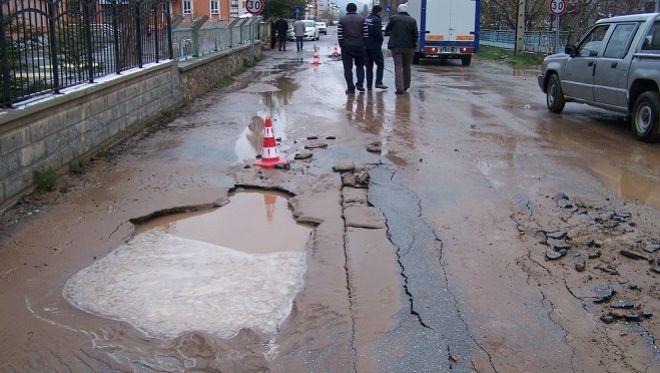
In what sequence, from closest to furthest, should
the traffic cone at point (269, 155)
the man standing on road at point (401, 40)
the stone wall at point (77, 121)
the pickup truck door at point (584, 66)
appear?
the stone wall at point (77, 121), the traffic cone at point (269, 155), the pickup truck door at point (584, 66), the man standing on road at point (401, 40)

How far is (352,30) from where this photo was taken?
569 inches

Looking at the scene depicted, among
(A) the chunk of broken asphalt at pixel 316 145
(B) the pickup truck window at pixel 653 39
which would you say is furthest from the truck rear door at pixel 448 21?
(A) the chunk of broken asphalt at pixel 316 145

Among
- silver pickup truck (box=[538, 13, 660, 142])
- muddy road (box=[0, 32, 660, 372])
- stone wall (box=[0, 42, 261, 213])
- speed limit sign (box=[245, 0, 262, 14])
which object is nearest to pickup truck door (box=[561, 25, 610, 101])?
silver pickup truck (box=[538, 13, 660, 142])

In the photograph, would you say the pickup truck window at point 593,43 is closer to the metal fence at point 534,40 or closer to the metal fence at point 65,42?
the metal fence at point 65,42

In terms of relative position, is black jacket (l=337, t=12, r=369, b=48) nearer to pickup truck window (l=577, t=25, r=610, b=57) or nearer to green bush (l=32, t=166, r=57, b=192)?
pickup truck window (l=577, t=25, r=610, b=57)

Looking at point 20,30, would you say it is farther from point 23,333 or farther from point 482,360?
point 482,360

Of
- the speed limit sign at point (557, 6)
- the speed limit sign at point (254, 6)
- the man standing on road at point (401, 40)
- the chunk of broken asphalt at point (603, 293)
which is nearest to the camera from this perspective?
the chunk of broken asphalt at point (603, 293)

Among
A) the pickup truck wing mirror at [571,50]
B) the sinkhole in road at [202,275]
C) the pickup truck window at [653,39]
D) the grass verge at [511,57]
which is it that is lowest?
the sinkhole in road at [202,275]

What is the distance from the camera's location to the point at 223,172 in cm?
770

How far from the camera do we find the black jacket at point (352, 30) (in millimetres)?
14359

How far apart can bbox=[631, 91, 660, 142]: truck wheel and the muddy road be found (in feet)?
0.70

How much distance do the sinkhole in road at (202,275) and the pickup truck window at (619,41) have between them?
660 cm

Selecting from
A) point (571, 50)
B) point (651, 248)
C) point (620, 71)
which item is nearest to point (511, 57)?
point (571, 50)

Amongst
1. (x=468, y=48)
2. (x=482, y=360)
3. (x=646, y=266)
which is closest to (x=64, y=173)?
(x=482, y=360)
